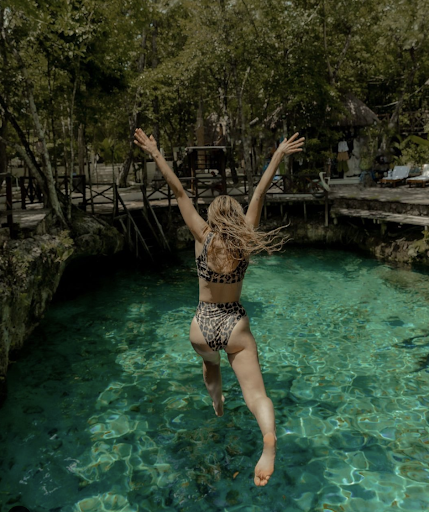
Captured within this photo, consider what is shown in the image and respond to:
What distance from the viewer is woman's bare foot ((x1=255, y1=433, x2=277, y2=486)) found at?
3.55m

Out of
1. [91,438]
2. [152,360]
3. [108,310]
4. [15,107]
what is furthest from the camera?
[15,107]

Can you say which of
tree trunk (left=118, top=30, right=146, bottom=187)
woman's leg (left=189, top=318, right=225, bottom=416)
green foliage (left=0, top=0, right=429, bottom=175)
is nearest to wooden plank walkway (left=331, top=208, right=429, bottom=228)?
green foliage (left=0, top=0, right=429, bottom=175)

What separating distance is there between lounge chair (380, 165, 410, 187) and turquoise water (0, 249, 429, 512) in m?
11.5

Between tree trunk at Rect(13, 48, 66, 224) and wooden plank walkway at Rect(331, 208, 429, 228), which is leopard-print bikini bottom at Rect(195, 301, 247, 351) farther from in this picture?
wooden plank walkway at Rect(331, 208, 429, 228)

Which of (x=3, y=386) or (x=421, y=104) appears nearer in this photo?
(x=3, y=386)

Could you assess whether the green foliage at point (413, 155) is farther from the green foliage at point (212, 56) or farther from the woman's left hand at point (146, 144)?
the woman's left hand at point (146, 144)

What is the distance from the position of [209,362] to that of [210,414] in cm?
274

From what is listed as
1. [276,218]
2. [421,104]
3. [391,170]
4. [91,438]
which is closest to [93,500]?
[91,438]

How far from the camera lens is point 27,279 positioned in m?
9.26

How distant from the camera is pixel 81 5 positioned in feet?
46.5

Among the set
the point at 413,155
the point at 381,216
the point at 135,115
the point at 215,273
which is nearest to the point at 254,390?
the point at 215,273

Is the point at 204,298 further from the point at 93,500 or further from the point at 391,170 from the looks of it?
the point at 391,170

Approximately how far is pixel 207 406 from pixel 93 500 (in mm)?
2423

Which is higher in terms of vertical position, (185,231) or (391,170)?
(391,170)
